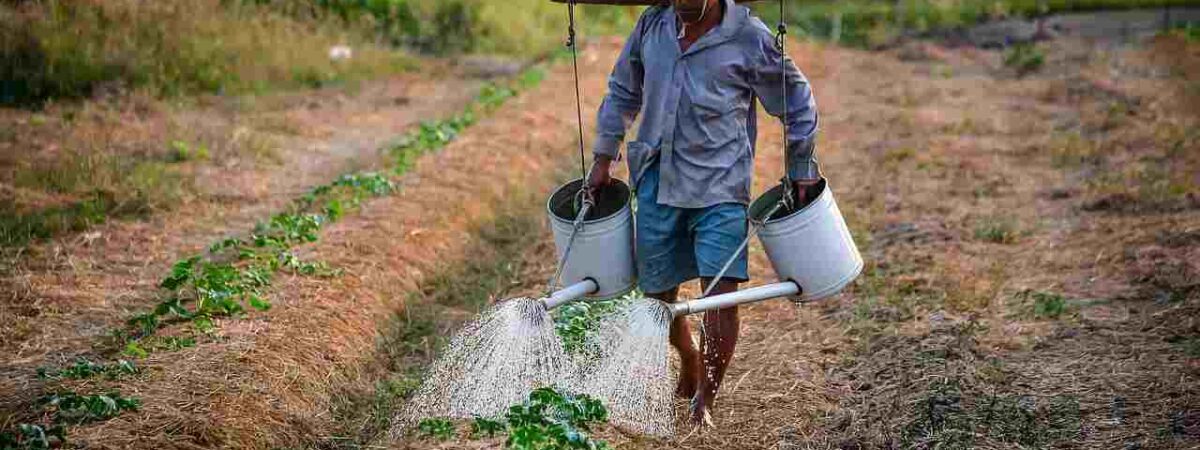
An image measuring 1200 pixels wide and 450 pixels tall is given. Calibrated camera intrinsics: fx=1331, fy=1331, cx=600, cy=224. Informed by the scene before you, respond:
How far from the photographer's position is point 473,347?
4.44 metres

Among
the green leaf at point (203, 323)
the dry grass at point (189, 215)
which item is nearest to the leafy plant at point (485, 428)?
the green leaf at point (203, 323)

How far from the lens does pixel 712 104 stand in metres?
3.90

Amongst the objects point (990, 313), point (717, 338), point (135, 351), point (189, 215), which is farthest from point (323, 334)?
point (990, 313)

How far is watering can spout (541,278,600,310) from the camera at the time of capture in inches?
152

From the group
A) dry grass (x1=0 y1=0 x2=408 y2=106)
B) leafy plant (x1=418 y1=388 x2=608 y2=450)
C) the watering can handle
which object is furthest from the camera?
dry grass (x1=0 y1=0 x2=408 y2=106)

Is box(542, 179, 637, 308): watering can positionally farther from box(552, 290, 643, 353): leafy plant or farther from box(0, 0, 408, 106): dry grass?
box(0, 0, 408, 106): dry grass

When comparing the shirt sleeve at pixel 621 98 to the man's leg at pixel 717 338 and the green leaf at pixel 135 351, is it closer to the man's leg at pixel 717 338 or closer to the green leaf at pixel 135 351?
the man's leg at pixel 717 338

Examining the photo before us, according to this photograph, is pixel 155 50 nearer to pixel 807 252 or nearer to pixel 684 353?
pixel 684 353

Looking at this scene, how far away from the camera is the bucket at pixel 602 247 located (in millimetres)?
4016

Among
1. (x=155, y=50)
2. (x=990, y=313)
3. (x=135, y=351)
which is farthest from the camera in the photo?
(x=155, y=50)

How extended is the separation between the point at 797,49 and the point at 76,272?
38.9ft

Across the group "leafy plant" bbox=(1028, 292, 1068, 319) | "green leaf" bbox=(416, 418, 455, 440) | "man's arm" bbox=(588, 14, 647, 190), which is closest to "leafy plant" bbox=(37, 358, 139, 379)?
"green leaf" bbox=(416, 418, 455, 440)

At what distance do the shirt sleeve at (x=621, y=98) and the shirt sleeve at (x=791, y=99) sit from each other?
37cm

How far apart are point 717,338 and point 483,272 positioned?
2.86m
